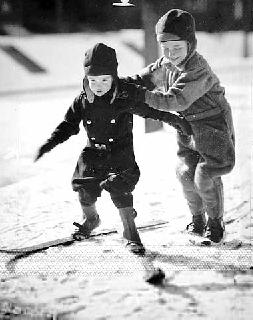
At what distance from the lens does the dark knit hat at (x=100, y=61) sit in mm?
1951

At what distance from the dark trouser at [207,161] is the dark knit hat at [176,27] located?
0.41 m

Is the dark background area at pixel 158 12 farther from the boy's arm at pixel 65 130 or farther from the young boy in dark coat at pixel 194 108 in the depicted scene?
the boy's arm at pixel 65 130

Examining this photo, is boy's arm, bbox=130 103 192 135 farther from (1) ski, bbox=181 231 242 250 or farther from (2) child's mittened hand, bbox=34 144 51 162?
(1) ski, bbox=181 231 242 250

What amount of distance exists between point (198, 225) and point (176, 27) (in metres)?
1.03

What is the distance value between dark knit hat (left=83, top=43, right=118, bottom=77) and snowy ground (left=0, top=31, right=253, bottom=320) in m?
0.74

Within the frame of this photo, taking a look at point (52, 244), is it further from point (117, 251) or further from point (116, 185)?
point (116, 185)

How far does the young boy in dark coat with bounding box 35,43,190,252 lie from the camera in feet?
6.53

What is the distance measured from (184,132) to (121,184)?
390 millimetres

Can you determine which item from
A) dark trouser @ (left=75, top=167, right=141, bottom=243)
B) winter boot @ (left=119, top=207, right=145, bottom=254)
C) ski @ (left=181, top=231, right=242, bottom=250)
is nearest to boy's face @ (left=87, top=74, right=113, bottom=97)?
dark trouser @ (left=75, top=167, right=141, bottom=243)

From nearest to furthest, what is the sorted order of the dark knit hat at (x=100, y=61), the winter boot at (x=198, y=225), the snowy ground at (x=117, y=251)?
1. the snowy ground at (x=117, y=251)
2. the dark knit hat at (x=100, y=61)
3. the winter boot at (x=198, y=225)

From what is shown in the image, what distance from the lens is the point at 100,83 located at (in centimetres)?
199

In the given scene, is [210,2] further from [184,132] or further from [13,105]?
[13,105]

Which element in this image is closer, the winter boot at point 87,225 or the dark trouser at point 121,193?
the dark trouser at point 121,193

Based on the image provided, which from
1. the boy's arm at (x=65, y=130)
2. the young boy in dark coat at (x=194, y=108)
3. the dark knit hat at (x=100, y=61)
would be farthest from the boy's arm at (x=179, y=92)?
the boy's arm at (x=65, y=130)
